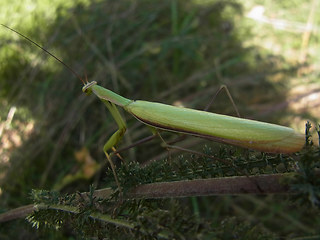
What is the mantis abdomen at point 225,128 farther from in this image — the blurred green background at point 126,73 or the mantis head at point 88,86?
the blurred green background at point 126,73

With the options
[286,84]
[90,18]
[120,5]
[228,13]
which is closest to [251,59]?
[286,84]

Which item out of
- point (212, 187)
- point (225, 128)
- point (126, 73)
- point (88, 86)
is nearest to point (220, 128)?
point (225, 128)

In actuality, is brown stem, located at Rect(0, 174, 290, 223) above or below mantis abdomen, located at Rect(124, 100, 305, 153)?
below

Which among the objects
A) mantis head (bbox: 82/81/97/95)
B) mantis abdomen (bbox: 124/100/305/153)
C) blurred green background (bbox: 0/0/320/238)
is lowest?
mantis abdomen (bbox: 124/100/305/153)

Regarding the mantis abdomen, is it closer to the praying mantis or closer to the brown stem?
the praying mantis

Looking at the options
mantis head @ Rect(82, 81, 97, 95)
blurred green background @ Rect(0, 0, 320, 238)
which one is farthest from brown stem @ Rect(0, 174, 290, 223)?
blurred green background @ Rect(0, 0, 320, 238)

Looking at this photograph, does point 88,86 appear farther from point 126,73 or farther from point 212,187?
point 126,73

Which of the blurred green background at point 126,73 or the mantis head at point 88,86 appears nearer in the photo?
the mantis head at point 88,86

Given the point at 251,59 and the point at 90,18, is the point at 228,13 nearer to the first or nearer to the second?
the point at 251,59

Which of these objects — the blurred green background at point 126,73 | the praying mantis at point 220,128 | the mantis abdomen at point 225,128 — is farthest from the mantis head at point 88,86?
the blurred green background at point 126,73
